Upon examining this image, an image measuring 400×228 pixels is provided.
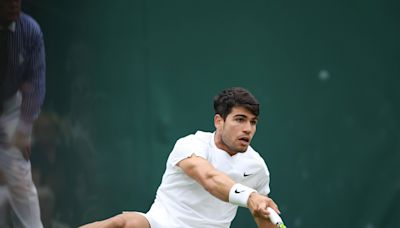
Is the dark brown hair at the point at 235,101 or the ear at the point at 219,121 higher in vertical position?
the dark brown hair at the point at 235,101

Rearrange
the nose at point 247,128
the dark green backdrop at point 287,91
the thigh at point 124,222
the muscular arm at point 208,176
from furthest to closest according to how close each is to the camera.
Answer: the dark green backdrop at point 287,91 → the nose at point 247,128 → the thigh at point 124,222 → the muscular arm at point 208,176

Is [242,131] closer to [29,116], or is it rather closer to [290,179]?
[29,116]

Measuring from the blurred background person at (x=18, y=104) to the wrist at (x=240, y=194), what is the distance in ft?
4.22

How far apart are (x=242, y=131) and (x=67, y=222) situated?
1.78m

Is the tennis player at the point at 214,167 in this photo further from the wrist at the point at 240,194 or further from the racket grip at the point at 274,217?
the racket grip at the point at 274,217

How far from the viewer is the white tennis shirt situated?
4383 millimetres

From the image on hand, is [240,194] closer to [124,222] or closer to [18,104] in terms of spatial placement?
[124,222]

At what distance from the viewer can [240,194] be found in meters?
3.72

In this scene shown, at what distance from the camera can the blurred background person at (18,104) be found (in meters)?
4.25

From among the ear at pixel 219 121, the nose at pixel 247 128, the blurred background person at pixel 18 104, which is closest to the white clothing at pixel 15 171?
the blurred background person at pixel 18 104

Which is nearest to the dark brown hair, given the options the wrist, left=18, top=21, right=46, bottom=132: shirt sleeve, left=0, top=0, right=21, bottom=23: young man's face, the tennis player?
the tennis player

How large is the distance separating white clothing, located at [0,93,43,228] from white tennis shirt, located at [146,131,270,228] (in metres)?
0.71

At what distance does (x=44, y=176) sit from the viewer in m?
5.19

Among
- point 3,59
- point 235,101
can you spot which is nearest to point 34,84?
point 3,59
